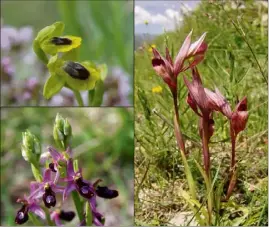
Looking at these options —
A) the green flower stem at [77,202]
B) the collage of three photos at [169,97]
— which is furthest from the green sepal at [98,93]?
the green flower stem at [77,202]

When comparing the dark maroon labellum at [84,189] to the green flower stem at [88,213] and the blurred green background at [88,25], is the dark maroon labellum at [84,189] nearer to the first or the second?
the green flower stem at [88,213]

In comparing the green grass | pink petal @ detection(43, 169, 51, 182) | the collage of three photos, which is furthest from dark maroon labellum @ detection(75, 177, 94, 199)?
the green grass

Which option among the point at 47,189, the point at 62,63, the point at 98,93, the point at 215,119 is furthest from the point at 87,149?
the point at 47,189

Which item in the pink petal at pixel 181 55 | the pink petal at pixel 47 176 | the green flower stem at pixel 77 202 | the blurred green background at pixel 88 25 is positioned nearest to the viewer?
the green flower stem at pixel 77 202

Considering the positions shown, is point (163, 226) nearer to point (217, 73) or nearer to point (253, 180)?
point (253, 180)

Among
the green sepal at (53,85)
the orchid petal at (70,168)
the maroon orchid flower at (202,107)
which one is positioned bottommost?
the orchid petal at (70,168)
